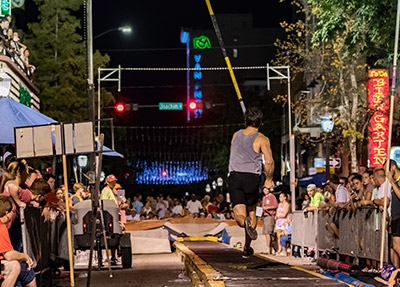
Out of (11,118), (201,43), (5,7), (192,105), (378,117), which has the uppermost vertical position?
(201,43)

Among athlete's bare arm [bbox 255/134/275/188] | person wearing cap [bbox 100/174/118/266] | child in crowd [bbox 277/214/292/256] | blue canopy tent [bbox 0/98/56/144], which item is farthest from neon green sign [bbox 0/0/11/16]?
athlete's bare arm [bbox 255/134/275/188]

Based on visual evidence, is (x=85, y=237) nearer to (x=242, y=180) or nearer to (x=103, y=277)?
(x=103, y=277)

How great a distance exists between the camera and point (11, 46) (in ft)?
110

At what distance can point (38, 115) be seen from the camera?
19766 millimetres

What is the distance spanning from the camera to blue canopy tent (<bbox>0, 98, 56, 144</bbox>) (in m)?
17.9

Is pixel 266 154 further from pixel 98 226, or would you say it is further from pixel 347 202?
pixel 98 226

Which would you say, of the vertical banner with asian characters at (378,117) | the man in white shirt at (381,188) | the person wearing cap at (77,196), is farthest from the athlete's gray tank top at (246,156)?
the vertical banner with asian characters at (378,117)

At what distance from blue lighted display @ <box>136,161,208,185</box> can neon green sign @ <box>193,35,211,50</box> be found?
70.0 ft

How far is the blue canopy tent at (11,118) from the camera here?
1791cm

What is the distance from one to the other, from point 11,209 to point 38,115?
9008 mm

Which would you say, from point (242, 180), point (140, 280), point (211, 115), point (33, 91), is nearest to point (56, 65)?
point (33, 91)

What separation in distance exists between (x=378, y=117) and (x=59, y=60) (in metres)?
16.8

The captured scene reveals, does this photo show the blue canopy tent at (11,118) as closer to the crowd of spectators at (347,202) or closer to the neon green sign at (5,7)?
the crowd of spectators at (347,202)

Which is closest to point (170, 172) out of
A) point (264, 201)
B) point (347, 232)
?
point (264, 201)
